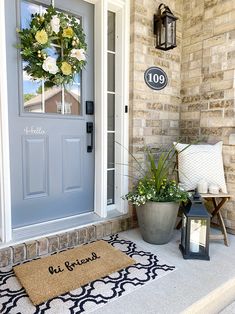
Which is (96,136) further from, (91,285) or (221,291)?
(221,291)

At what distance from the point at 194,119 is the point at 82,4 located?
165 centimetres

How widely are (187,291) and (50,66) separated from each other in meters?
1.93

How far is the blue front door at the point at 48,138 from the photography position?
1987 millimetres

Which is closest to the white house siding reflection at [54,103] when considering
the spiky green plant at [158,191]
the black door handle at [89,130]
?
the black door handle at [89,130]

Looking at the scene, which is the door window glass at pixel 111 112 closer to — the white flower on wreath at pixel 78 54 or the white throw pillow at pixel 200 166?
the white flower on wreath at pixel 78 54

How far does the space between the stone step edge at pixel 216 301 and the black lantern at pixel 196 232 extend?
0.94ft

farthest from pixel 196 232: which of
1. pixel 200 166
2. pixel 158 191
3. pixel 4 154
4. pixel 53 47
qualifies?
pixel 53 47

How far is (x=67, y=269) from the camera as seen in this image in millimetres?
1725

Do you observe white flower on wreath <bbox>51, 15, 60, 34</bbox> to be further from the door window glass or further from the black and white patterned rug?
the black and white patterned rug

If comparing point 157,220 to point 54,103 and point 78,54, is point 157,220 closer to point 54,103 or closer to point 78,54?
point 54,103

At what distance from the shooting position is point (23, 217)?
2.10 meters

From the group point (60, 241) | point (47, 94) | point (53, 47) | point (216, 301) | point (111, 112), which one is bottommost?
point (216, 301)

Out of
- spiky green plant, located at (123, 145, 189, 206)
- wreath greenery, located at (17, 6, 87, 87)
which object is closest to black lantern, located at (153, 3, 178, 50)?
wreath greenery, located at (17, 6, 87, 87)

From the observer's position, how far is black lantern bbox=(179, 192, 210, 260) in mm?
1878
